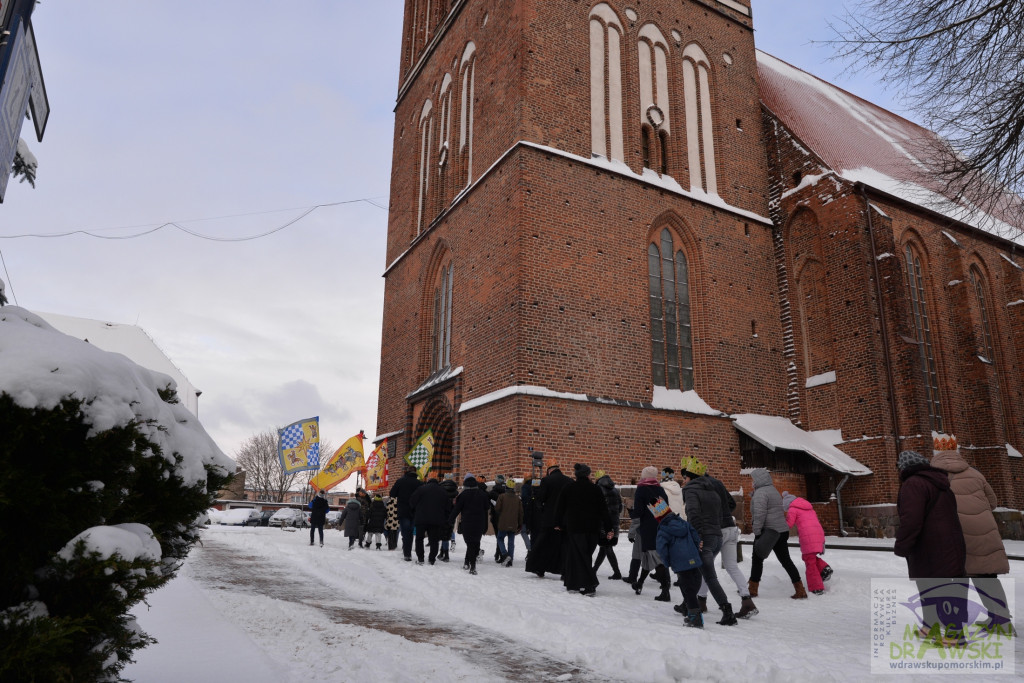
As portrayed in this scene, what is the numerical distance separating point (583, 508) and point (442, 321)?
421 inches

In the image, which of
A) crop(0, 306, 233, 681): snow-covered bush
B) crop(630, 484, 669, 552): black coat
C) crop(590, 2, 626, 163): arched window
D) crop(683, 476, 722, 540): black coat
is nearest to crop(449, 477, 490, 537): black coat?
crop(630, 484, 669, 552): black coat

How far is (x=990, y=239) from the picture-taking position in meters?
20.5

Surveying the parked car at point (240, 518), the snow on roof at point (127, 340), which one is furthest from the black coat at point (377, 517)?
the snow on roof at point (127, 340)

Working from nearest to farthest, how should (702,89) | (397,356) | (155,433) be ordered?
1. (155,433)
2. (702,89)
3. (397,356)

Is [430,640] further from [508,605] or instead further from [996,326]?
[996,326]

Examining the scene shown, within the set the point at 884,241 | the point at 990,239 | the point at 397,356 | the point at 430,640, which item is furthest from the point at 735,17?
the point at 430,640

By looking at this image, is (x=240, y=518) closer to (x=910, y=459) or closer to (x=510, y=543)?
(x=510, y=543)

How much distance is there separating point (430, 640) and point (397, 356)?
15.1 m

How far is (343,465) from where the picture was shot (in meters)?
19.5

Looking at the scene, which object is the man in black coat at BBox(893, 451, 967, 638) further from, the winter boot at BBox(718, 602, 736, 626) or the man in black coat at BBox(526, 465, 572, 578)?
the man in black coat at BBox(526, 465, 572, 578)

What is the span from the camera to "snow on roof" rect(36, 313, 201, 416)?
147 ft

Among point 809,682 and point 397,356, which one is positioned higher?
point 397,356

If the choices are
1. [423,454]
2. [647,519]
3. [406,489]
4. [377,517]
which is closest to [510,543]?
[406,489]

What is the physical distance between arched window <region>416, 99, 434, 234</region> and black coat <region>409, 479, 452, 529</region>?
1133cm
